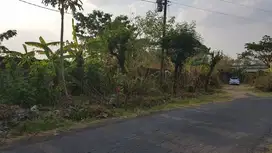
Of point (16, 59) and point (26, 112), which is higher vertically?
point (16, 59)

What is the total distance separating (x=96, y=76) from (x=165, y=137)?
11111 millimetres

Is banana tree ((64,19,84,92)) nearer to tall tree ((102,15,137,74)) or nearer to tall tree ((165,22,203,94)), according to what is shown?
tall tree ((102,15,137,74))

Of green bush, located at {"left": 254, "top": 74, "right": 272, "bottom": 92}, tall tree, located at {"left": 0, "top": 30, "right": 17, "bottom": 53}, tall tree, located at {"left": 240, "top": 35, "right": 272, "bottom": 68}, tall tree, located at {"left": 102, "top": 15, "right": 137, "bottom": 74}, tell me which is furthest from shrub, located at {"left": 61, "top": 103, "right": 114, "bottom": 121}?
tall tree, located at {"left": 240, "top": 35, "right": 272, "bottom": 68}

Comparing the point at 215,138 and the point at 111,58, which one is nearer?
the point at 215,138

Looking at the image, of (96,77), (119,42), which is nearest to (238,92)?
(119,42)

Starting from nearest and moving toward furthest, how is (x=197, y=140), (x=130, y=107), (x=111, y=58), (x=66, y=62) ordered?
1. (x=197, y=140)
2. (x=130, y=107)
3. (x=66, y=62)
4. (x=111, y=58)

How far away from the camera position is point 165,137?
1002 cm

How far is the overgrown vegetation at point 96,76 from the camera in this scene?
13.6 metres

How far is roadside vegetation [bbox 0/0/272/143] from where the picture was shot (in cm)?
1301

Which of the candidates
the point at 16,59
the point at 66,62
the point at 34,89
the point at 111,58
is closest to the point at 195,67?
the point at 111,58

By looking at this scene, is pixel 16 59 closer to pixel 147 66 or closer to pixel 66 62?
pixel 66 62

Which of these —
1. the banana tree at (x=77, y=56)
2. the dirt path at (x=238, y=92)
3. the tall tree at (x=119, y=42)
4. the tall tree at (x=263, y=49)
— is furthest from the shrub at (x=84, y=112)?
the tall tree at (x=263, y=49)

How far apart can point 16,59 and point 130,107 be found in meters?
7.27

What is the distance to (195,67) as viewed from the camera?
3303 centimetres
